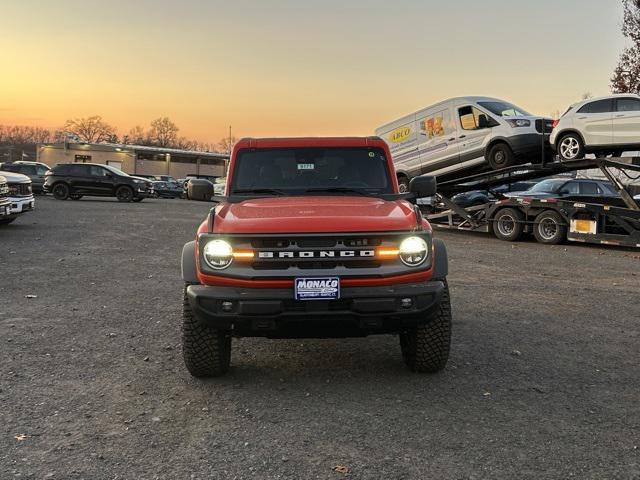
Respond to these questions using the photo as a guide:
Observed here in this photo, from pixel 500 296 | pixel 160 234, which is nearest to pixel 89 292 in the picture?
pixel 500 296

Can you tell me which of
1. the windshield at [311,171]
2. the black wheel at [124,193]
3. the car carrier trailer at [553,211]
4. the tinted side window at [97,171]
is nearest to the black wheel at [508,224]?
the car carrier trailer at [553,211]

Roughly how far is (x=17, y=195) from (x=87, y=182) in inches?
576

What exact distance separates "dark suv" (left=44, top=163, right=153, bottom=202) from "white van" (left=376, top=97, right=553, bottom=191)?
54.9ft

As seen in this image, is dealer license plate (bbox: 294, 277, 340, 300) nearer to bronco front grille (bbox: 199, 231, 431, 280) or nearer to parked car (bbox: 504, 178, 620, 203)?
bronco front grille (bbox: 199, 231, 431, 280)

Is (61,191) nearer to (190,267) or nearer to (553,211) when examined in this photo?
(553,211)

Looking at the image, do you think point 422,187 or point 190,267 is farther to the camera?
point 422,187

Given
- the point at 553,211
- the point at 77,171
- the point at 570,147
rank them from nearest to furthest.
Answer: the point at 570,147 → the point at 553,211 → the point at 77,171

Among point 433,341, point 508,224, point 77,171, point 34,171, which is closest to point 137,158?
point 34,171

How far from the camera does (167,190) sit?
44625 millimetres

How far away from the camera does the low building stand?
234 feet

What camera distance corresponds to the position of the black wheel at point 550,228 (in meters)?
14.9

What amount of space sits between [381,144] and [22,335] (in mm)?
3880

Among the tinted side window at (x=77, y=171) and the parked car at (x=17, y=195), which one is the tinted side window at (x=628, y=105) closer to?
the parked car at (x=17, y=195)

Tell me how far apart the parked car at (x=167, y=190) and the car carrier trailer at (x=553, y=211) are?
30813mm
